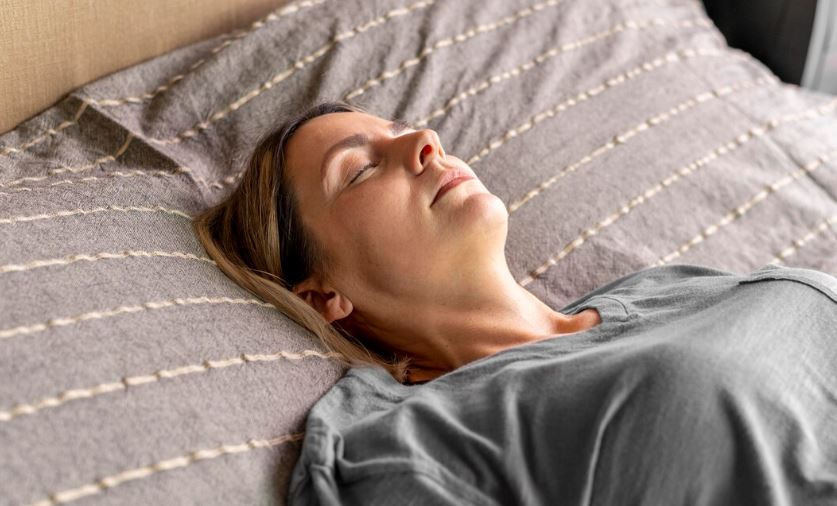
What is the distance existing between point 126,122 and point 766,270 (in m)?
0.96

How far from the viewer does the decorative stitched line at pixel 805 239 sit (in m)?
1.59

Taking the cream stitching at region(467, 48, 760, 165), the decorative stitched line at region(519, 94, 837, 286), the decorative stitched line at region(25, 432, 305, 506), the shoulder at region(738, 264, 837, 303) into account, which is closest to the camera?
the decorative stitched line at region(25, 432, 305, 506)

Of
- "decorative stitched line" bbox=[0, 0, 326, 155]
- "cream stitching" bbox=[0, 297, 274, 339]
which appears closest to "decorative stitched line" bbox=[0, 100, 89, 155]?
"decorative stitched line" bbox=[0, 0, 326, 155]

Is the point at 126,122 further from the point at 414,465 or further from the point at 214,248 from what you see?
the point at 414,465

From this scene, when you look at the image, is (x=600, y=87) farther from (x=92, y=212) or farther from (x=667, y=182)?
(x=92, y=212)

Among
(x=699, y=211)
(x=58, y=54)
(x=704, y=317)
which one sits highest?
(x=58, y=54)

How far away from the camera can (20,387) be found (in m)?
0.98

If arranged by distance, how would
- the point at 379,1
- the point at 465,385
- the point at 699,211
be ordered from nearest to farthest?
1. the point at 465,385
2. the point at 699,211
3. the point at 379,1

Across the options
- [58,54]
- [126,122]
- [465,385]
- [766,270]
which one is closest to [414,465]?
[465,385]

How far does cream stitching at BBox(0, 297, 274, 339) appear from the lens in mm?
1037

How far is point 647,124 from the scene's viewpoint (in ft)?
5.59

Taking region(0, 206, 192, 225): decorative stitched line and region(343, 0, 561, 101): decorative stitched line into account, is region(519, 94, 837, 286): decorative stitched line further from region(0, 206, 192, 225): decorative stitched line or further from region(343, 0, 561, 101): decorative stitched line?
region(0, 206, 192, 225): decorative stitched line

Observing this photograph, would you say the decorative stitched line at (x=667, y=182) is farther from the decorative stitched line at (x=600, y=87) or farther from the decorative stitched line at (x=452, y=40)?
the decorative stitched line at (x=452, y=40)

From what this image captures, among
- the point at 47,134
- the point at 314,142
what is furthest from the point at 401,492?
the point at 47,134
